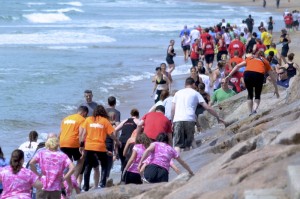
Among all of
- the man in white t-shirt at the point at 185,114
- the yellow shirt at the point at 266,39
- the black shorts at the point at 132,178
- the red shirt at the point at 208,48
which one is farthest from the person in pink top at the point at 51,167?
the yellow shirt at the point at 266,39

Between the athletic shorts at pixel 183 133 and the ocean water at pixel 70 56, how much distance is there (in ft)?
16.5

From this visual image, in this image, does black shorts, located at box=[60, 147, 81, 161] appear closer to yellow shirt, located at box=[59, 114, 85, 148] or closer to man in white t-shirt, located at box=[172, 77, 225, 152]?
yellow shirt, located at box=[59, 114, 85, 148]

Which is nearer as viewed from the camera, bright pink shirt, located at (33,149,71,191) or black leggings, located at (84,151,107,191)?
bright pink shirt, located at (33,149,71,191)

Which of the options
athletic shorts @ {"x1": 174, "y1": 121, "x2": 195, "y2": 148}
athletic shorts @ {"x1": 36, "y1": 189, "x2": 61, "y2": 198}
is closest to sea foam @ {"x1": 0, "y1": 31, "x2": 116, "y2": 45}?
athletic shorts @ {"x1": 174, "y1": 121, "x2": 195, "y2": 148}

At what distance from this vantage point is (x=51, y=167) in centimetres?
959

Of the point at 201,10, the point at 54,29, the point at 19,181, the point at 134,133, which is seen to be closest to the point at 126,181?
the point at 134,133

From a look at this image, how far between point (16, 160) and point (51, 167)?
3.27ft

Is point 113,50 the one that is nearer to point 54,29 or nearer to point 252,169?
point 54,29

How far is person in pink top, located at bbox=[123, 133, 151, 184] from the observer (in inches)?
409

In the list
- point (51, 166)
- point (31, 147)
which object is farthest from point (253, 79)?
point (51, 166)

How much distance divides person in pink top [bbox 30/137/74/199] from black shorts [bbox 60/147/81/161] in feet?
8.09

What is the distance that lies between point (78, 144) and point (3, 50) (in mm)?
29774

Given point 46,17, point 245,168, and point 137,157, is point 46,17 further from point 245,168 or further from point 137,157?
point 245,168

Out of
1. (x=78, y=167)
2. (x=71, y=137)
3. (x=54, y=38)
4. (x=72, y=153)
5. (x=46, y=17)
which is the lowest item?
(x=46, y=17)
